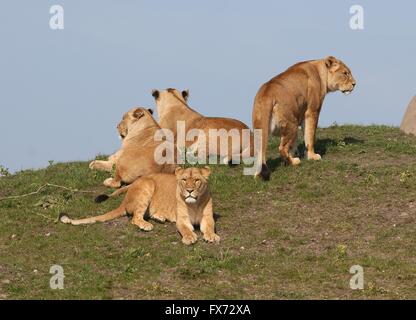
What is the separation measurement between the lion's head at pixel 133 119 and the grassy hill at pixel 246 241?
81cm

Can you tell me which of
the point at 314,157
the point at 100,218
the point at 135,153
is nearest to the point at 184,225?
the point at 100,218

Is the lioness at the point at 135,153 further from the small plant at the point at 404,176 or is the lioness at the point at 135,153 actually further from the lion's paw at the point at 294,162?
the small plant at the point at 404,176

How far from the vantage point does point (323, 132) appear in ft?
62.7

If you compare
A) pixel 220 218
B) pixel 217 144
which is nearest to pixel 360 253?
pixel 220 218

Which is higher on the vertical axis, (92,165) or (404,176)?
(404,176)

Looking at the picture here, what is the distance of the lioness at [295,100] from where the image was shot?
48.9 ft

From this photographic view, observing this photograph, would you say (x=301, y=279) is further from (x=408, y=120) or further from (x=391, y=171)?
(x=408, y=120)

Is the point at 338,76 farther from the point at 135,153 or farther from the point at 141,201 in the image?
the point at 141,201

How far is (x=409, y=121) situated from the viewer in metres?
19.7

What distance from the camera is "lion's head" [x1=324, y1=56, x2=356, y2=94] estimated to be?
16.4 m

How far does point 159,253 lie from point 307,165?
452 centimetres

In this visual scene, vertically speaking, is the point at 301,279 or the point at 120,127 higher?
the point at 120,127

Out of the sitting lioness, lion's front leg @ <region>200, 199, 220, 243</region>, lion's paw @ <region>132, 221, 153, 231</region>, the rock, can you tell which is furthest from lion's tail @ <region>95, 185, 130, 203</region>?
the rock

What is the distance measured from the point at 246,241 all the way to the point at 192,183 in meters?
1.05
